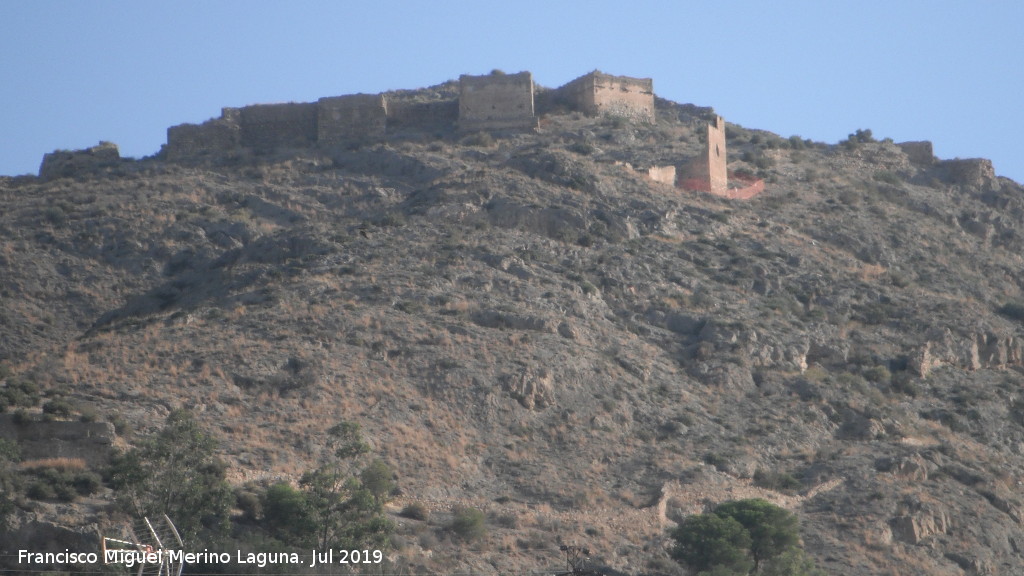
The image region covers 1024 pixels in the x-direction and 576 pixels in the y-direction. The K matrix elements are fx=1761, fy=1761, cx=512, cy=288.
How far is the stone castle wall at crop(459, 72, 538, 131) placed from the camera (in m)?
58.1

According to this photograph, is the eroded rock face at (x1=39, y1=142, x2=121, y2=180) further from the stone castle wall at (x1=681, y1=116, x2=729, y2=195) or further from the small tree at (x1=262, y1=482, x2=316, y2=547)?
the small tree at (x1=262, y1=482, x2=316, y2=547)

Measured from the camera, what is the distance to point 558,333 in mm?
42594

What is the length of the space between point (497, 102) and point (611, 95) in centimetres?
472

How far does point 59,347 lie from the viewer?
44094 mm

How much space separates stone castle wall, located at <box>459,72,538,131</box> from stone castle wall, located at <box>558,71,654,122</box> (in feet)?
8.01

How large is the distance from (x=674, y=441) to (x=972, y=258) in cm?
1800

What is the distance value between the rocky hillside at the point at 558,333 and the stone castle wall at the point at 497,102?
3.82ft

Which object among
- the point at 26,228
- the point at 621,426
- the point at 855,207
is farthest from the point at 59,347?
the point at 855,207

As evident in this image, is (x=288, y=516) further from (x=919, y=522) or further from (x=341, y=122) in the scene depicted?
(x=341, y=122)

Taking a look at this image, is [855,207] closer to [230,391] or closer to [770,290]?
[770,290]

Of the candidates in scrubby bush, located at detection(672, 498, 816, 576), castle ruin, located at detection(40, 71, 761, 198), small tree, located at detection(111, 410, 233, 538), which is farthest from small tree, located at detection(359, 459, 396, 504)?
castle ruin, located at detection(40, 71, 761, 198)

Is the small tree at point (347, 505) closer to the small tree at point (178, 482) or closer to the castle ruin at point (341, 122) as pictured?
the small tree at point (178, 482)

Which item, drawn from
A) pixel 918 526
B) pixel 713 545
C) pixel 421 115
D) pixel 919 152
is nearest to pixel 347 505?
pixel 713 545

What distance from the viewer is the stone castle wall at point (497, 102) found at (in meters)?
58.1
